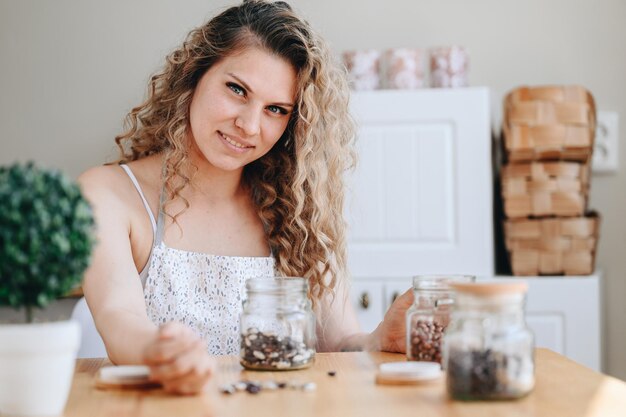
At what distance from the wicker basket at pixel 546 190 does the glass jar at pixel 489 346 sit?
1615mm

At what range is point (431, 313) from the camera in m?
1.24

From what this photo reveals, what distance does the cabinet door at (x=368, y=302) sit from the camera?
252cm

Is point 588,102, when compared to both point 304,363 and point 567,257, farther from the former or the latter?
point 304,363

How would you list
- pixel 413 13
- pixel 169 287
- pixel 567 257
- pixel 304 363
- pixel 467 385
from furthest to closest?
pixel 413 13, pixel 567 257, pixel 169 287, pixel 304 363, pixel 467 385

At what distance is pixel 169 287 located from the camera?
5.59ft

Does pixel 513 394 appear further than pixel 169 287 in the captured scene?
No

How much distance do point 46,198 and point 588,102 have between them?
2066 mm

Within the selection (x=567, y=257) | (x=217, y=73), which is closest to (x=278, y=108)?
(x=217, y=73)

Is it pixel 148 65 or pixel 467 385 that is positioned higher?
pixel 148 65

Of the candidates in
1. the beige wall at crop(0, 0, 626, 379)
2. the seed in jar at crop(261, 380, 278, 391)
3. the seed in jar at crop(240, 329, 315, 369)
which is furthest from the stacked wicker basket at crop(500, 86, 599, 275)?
the seed in jar at crop(261, 380, 278, 391)

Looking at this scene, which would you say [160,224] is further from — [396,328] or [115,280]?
[396,328]

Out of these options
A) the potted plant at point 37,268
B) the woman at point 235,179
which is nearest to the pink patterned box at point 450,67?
the woman at point 235,179

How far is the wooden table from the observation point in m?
0.97

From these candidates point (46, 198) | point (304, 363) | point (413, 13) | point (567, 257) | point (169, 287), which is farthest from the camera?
point (413, 13)
